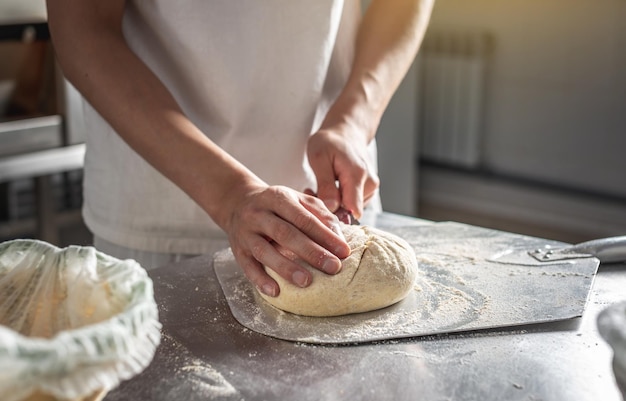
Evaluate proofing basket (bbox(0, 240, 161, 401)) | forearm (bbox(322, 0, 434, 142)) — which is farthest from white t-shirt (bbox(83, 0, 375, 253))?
proofing basket (bbox(0, 240, 161, 401))

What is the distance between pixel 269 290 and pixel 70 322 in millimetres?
302

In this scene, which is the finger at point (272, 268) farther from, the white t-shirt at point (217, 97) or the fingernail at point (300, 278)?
the white t-shirt at point (217, 97)

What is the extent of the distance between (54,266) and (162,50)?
59 cm

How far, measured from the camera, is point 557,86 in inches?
123

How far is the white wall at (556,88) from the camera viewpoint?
2.99m

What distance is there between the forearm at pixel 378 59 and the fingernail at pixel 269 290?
1.29 feet

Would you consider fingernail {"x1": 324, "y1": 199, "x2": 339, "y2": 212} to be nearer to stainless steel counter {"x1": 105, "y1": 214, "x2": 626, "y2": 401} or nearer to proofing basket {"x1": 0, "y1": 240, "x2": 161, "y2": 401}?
stainless steel counter {"x1": 105, "y1": 214, "x2": 626, "y2": 401}

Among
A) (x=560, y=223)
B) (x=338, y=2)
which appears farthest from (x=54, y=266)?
(x=560, y=223)

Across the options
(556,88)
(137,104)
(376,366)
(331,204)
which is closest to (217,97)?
(137,104)

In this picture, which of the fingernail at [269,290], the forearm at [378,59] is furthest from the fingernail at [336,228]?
the forearm at [378,59]

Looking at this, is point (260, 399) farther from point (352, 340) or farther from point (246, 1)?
point (246, 1)

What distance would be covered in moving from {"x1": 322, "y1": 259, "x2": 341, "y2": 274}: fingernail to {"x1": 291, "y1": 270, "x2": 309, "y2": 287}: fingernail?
0.10 feet

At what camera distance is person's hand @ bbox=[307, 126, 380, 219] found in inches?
49.8

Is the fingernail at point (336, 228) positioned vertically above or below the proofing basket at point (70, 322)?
below
